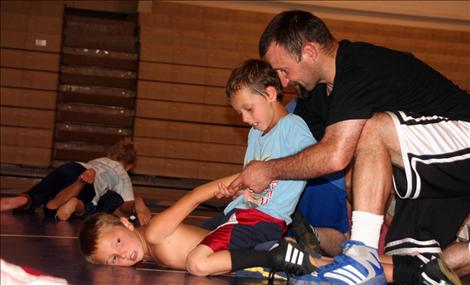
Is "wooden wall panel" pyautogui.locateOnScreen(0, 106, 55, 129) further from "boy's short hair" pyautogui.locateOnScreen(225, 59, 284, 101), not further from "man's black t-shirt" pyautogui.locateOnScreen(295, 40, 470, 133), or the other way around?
"man's black t-shirt" pyautogui.locateOnScreen(295, 40, 470, 133)

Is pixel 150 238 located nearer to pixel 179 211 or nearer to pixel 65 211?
pixel 179 211

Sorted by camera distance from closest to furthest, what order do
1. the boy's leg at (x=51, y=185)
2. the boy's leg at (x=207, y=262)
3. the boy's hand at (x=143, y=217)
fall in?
the boy's leg at (x=207, y=262)
the boy's hand at (x=143, y=217)
the boy's leg at (x=51, y=185)

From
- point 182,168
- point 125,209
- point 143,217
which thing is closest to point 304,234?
point 143,217

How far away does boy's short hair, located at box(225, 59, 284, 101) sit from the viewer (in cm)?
350

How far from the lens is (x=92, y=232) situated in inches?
134

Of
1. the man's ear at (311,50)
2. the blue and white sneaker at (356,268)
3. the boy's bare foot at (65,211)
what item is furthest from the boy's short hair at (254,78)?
the boy's bare foot at (65,211)

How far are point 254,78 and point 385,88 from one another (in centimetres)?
66

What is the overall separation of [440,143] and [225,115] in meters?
9.14

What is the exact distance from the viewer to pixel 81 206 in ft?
20.1

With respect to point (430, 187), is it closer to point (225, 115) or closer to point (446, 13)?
point (225, 115)

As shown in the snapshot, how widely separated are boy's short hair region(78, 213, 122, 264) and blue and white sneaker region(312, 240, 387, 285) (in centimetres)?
107

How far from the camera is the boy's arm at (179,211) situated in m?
3.34

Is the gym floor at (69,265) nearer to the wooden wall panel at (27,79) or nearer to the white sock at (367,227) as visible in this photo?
the white sock at (367,227)

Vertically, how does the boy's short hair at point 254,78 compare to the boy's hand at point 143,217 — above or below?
above
